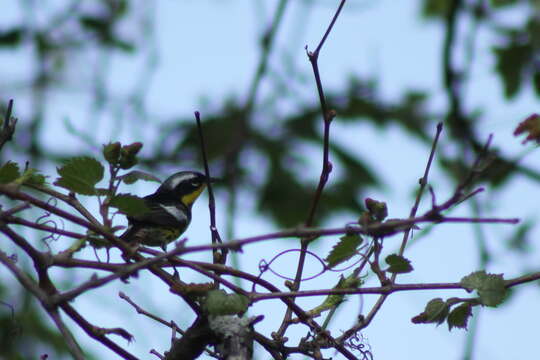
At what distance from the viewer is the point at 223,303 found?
7.01 ft

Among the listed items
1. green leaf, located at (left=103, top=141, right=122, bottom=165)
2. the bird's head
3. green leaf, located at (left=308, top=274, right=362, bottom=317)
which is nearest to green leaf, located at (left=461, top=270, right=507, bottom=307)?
green leaf, located at (left=308, top=274, right=362, bottom=317)

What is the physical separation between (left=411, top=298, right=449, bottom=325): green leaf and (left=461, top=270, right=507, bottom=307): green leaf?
96mm

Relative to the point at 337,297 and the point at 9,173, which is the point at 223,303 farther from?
the point at 9,173

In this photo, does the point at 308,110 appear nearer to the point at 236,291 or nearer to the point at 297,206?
the point at 297,206

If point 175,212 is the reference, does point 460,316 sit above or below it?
below

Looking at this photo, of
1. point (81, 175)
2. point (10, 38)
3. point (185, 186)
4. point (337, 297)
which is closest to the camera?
point (81, 175)

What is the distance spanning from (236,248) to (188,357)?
47 cm

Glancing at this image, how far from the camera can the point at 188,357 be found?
85.9 inches

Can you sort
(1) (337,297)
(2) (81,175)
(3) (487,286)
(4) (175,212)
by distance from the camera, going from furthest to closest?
(4) (175,212) → (1) (337,297) → (2) (81,175) → (3) (487,286)

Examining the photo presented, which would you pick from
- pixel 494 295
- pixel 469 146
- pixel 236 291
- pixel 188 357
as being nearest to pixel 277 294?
pixel 236 291

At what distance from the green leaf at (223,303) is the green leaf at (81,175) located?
0.52 metres

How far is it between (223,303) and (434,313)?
0.64 m

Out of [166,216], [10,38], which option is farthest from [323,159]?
[10,38]

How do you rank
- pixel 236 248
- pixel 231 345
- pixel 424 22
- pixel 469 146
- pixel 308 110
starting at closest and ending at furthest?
pixel 236 248, pixel 231 345, pixel 469 146, pixel 308 110, pixel 424 22
